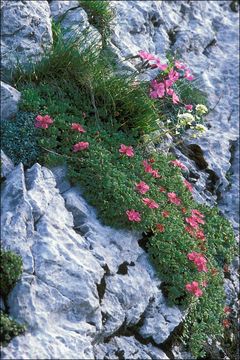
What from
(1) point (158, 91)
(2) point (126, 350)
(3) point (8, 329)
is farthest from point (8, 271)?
(1) point (158, 91)

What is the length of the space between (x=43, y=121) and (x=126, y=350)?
9.12 feet

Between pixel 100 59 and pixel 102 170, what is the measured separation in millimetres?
2275

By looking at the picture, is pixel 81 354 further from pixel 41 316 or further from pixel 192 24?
pixel 192 24

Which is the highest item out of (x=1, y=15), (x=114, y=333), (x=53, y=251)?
(x=1, y=15)

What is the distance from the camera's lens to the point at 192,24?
1166 cm

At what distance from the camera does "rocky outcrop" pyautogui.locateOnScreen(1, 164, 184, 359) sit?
4.56m

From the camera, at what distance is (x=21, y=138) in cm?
605

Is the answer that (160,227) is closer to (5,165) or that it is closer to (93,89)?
(5,165)

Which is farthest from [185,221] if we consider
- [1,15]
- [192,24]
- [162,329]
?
[192,24]

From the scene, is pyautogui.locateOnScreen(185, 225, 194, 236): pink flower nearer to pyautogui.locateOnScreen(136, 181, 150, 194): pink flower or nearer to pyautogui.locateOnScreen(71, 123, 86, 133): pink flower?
pyautogui.locateOnScreen(136, 181, 150, 194): pink flower

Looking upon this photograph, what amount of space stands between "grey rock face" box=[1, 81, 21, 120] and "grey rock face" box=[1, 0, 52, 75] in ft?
2.58

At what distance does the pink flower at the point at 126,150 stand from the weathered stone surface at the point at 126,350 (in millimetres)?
2253

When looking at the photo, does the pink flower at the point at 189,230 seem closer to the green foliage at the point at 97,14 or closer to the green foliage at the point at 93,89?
the green foliage at the point at 93,89

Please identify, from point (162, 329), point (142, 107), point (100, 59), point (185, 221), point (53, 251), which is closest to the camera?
point (53, 251)
